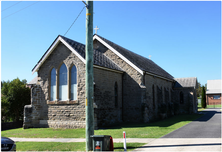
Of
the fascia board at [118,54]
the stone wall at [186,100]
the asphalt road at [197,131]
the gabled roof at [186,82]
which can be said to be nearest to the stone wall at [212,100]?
the gabled roof at [186,82]

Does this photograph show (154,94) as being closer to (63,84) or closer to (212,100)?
(63,84)

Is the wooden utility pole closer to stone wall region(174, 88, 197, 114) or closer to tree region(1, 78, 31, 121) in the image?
tree region(1, 78, 31, 121)

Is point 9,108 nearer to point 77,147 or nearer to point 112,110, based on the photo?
point 112,110

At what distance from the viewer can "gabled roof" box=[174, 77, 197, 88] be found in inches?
1393

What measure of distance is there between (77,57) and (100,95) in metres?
3.77

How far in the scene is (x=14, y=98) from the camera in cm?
2575

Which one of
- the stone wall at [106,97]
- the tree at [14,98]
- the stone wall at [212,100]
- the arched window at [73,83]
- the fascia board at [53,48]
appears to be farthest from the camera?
the stone wall at [212,100]

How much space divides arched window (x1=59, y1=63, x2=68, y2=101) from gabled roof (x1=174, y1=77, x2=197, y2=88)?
2178 cm

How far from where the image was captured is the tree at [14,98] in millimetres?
25500

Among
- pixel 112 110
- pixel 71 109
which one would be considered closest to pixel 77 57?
pixel 71 109

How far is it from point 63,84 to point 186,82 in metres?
23.3

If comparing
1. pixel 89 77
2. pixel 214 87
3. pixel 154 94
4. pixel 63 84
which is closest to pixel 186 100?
pixel 154 94

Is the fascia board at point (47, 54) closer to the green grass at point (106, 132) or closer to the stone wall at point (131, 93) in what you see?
the green grass at point (106, 132)

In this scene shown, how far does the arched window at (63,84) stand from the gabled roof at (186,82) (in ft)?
71.5
